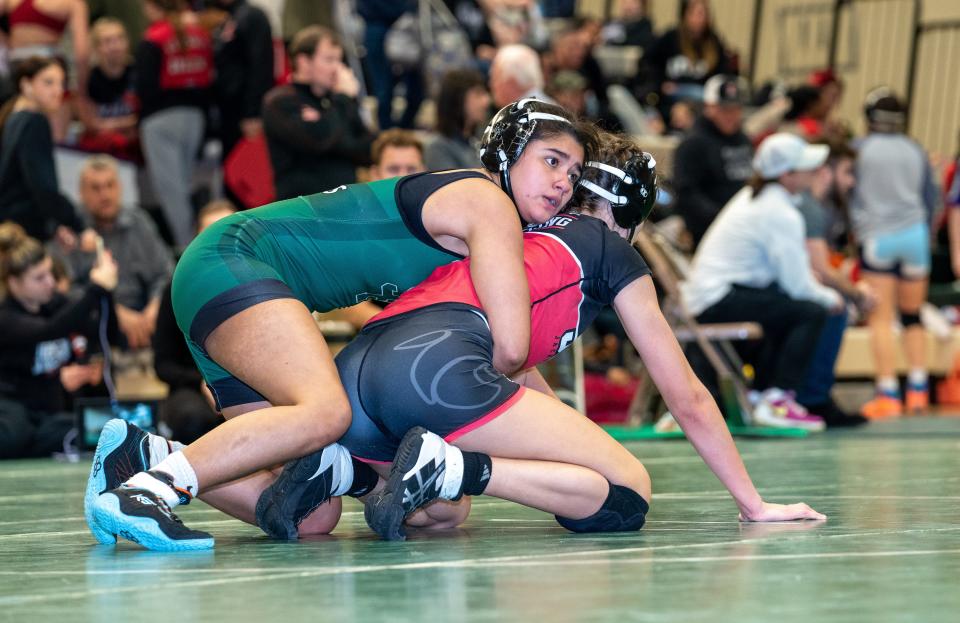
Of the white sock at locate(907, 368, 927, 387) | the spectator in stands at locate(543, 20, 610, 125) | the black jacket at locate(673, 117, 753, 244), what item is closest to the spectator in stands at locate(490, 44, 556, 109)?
the black jacket at locate(673, 117, 753, 244)

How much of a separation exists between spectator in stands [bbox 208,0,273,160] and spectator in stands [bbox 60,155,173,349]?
0.98 m

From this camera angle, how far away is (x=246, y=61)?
9828 millimetres

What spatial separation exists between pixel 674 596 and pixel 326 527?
151 cm

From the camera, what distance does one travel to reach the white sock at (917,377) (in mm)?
10523

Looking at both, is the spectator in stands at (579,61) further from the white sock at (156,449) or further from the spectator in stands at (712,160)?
the white sock at (156,449)

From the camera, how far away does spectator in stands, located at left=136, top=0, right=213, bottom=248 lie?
9.59 m

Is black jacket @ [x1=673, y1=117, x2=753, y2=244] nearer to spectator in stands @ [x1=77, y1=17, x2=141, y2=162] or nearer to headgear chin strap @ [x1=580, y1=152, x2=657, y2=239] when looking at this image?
spectator in stands @ [x1=77, y1=17, x2=141, y2=162]

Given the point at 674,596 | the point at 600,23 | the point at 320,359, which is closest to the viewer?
the point at 674,596

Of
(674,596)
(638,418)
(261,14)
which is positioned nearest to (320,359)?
(674,596)

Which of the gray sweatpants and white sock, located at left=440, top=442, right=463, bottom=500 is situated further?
the gray sweatpants

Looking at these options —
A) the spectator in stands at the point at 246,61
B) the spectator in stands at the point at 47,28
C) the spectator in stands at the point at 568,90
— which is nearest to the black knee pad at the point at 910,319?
the spectator in stands at the point at 568,90

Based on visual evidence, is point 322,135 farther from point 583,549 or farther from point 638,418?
point 583,549

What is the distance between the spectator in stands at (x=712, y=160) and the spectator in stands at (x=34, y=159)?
12.3 feet

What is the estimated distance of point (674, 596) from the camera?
Result: 2.48 metres
